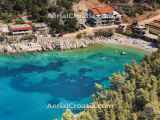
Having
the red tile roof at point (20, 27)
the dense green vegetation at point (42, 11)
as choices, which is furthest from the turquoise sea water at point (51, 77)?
the dense green vegetation at point (42, 11)

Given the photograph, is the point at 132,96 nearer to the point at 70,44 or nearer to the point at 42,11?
the point at 70,44

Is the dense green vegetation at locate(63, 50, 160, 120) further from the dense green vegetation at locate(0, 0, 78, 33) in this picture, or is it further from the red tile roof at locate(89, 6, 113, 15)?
the red tile roof at locate(89, 6, 113, 15)

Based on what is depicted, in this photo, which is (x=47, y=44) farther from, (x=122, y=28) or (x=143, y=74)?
(x=143, y=74)

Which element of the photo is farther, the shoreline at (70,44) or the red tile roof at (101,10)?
the red tile roof at (101,10)

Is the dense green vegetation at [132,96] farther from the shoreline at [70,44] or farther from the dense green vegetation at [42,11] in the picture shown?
the dense green vegetation at [42,11]

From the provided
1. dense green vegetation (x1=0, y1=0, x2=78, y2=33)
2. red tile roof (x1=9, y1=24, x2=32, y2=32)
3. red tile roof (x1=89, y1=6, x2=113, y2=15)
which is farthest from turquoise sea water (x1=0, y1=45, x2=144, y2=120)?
red tile roof (x1=89, y1=6, x2=113, y2=15)

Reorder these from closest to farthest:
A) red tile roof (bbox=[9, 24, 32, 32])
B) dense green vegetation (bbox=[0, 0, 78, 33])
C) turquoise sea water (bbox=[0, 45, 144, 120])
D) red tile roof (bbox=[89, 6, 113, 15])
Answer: turquoise sea water (bbox=[0, 45, 144, 120]) < red tile roof (bbox=[9, 24, 32, 32]) < dense green vegetation (bbox=[0, 0, 78, 33]) < red tile roof (bbox=[89, 6, 113, 15])
